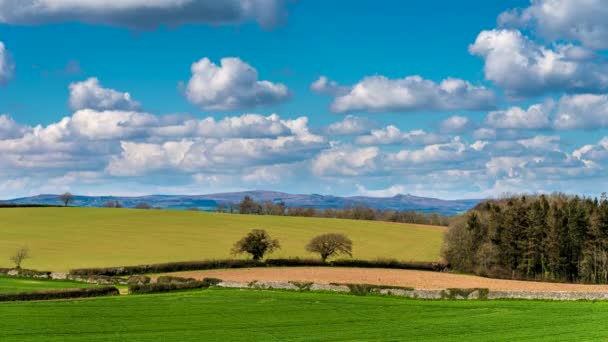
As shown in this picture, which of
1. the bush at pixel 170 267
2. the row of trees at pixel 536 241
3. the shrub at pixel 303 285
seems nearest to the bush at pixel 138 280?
the bush at pixel 170 267

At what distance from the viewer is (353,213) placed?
541ft

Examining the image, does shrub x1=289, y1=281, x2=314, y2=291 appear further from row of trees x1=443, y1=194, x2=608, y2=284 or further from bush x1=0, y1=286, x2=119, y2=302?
row of trees x1=443, y1=194, x2=608, y2=284

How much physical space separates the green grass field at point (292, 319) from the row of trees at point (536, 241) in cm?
4153

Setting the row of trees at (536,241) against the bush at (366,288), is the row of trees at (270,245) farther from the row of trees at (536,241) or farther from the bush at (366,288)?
the bush at (366,288)

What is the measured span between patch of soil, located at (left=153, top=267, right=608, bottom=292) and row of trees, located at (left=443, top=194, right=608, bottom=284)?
9.75 m

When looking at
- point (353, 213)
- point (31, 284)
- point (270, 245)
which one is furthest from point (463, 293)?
point (353, 213)

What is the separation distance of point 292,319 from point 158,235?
7247cm

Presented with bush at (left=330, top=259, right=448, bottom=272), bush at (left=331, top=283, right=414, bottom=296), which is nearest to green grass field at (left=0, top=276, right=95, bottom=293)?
bush at (left=331, top=283, right=414, bottom=296)

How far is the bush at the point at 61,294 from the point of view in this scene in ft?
153

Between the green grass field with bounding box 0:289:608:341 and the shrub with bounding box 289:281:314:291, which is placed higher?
the shrub with bounding box 289:281:314:291

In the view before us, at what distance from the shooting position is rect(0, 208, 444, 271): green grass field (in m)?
87.3

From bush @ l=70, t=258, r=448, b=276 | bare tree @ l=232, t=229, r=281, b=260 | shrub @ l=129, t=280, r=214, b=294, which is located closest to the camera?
shrub @ l=129, t=280, r=214, b=294

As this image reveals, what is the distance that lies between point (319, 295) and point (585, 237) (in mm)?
47497

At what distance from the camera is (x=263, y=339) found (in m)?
32.0
